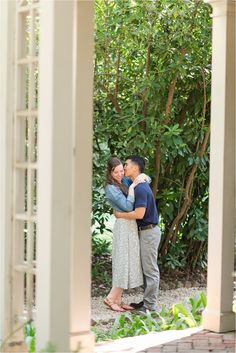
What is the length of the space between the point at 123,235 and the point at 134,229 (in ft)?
0.47

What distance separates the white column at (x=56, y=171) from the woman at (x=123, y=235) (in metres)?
4.46

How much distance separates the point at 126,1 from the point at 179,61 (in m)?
1.02

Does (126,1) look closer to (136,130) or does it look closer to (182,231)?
(136,130)

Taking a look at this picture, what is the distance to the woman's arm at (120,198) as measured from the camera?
8977 mm

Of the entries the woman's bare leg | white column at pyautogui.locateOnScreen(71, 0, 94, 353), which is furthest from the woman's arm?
white column at pyautogui.locateOnScreen(71, 0, 94, 353)

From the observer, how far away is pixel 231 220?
21.0 feet

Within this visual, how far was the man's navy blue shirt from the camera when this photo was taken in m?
8.91

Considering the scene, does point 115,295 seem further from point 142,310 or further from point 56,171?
point 56,171

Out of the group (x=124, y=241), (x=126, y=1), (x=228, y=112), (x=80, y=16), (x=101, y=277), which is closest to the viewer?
(x=80, y=16)

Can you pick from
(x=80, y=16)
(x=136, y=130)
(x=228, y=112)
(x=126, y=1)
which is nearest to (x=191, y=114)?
(x=136, y=130)

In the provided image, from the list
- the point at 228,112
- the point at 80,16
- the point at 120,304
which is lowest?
the point at 120,304

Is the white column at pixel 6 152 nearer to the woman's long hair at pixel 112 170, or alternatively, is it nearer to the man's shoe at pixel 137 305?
the woman's long hair at pixel 112 170

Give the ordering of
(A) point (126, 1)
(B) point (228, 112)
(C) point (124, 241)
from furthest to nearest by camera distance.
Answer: (A) point (126, 1) < (C) point (124, 241) < (B) point (228, 112)

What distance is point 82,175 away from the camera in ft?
17.9
